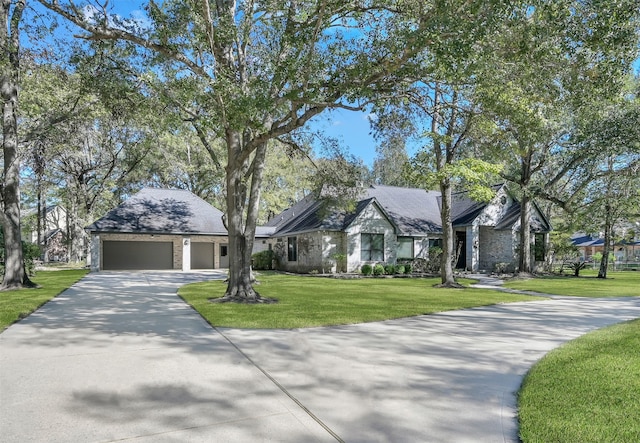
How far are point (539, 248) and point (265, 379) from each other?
2668 centimetres

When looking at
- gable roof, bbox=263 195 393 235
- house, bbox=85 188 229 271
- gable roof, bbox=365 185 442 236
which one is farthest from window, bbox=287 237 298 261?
gable roof, bbox=365 185 442 236

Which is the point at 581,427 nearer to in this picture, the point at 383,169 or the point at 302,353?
the point at 302,353

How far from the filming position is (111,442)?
3043mm

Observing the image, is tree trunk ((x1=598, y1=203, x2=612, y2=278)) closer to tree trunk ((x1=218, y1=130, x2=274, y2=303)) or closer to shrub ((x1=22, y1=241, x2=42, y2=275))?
tree trunk ((x1=218, y1=130, x2=274, y2=303))

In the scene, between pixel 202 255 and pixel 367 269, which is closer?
pixel 367 269

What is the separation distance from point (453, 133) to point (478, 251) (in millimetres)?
13198

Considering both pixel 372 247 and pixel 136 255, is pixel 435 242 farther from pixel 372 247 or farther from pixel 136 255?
pixel 136 255

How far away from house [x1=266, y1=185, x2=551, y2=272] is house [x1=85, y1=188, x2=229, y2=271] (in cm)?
505

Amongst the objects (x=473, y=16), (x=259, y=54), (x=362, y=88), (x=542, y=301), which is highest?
(x=259, y=54)

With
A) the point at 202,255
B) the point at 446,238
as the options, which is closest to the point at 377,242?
the point at 446,238

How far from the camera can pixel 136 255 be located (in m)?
29.5

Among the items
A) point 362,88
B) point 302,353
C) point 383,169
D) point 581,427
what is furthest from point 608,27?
point 383,169

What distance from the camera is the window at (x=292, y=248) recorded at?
26.7 meters

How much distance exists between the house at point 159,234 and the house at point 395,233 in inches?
199
